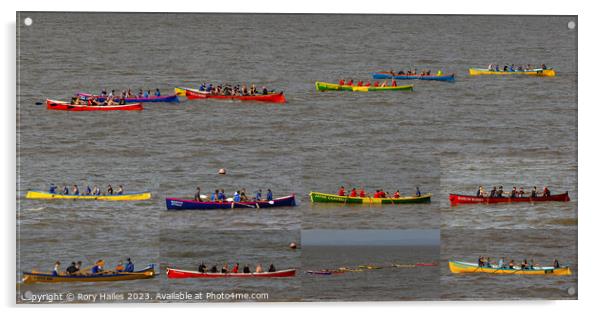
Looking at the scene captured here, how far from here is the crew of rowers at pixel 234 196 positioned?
59.6 ft

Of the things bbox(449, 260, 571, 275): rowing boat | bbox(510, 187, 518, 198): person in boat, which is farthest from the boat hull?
bbox(510, 187, 518, 198): person in boat

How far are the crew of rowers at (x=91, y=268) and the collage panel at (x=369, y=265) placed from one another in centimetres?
228

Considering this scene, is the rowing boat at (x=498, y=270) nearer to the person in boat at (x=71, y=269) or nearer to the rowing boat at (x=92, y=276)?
the rowing boat at (x=92, y=276)

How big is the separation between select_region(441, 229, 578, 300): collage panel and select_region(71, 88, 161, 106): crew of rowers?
4396 millimetres

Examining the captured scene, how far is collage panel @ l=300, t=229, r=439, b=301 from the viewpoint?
17.8 m

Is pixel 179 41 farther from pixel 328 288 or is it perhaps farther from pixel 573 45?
pixel 573 45

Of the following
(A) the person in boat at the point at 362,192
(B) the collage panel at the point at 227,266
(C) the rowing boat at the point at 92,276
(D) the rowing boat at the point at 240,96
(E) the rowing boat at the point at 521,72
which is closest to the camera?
(C) the rowing boat at the point at 92,276

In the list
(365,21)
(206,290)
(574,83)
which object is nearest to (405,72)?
(365,21)

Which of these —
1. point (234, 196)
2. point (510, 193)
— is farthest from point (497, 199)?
point (234, 196)

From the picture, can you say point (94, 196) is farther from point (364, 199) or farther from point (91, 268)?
point (364, 199)

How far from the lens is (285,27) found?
1795cm

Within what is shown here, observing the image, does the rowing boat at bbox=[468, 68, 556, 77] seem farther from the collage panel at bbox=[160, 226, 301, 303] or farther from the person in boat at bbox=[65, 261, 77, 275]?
the person in boat at bbox=[65, 261, 77, 275]

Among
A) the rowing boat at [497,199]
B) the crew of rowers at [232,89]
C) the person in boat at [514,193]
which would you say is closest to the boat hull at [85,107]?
the crew of rowers at [232,89]

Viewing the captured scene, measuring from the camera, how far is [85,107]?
18.2 m
